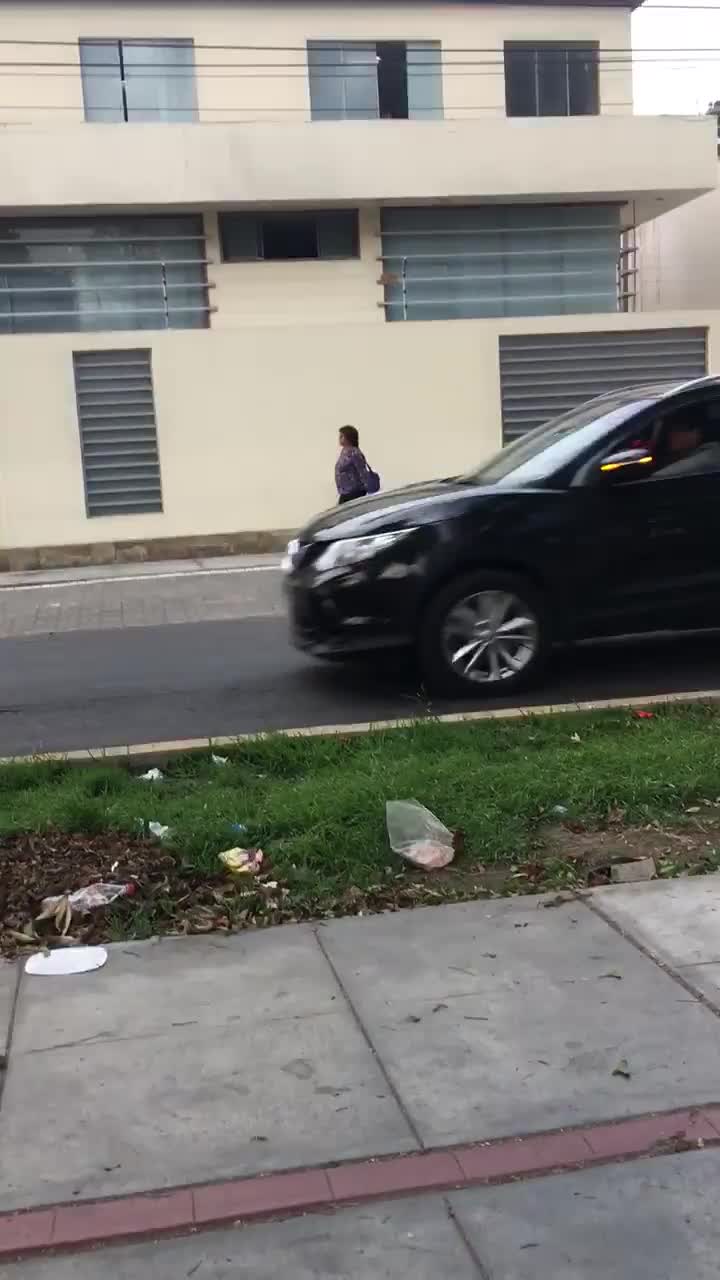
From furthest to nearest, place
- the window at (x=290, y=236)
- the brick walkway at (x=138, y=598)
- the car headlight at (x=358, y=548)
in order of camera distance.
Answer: the window at (x=290, y=236), the brick walkway at (x=138, y=598), the car headlight at (x=358, y=548)

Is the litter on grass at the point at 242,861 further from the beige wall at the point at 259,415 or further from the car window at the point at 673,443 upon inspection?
the beige wall at the point at 259,415

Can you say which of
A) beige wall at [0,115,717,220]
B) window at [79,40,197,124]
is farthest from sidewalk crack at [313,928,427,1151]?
window at [79,40,197,124]

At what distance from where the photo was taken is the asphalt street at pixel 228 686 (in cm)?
722

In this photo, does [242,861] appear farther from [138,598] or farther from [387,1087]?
[138,598]

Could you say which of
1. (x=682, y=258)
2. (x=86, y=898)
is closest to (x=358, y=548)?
(x=86, y=898)

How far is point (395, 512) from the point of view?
289 inches

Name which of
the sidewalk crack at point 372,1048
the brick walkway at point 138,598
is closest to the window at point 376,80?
the brick walkway at point 138,598

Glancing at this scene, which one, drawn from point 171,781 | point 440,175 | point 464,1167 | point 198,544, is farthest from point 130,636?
point 440,175

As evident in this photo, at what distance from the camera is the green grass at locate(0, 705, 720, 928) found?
4957 mm

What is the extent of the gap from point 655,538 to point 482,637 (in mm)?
1199

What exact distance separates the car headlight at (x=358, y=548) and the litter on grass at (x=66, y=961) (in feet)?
11.1

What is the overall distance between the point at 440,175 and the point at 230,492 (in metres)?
6.26

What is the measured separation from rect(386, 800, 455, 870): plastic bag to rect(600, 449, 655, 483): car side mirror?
3.08 metres

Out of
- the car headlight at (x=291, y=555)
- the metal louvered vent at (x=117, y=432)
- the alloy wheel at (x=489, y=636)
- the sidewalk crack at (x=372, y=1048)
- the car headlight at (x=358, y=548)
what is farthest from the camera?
the metal louvered vent at (x=117, y=432)
